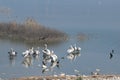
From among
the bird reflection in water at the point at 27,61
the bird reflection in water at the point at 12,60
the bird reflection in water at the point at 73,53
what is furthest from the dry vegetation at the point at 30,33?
the bird reflection in water at the point at 12,60

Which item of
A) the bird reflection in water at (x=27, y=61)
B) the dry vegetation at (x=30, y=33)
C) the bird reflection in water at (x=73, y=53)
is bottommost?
the bird reflection in water at (x=27, y=61)

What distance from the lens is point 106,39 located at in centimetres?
3966

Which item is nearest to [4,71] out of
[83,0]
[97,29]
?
[97,29]

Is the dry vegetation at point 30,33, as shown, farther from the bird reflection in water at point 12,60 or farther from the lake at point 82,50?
the bird reflection in water at point 12,60

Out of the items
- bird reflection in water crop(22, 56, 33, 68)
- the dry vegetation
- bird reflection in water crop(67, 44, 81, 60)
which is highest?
the dry vegetation

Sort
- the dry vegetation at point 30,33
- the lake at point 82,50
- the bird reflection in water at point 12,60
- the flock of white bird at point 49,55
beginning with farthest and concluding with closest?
the dry vegetation at point 30,33 → the bird reflection in water at point 12,60 → the flock of white bird at point 49,55 → the lake at point 82,50

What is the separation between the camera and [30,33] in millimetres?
39594

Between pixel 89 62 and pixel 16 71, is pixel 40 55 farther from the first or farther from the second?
pixel 16 71

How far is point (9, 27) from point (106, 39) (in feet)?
24.3

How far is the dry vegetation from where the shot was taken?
38.6m

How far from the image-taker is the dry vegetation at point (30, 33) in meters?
38.6

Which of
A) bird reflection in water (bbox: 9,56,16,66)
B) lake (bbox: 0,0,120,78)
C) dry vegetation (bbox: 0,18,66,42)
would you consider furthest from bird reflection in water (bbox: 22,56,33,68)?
dry vegetation (bbox: 0,18,66,42)

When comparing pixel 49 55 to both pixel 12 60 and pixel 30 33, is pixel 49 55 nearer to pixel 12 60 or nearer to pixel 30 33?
pixel 12 60

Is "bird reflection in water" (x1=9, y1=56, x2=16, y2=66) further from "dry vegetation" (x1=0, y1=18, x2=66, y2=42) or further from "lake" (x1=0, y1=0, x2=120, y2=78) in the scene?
"dry vegetation" (x1=0, y1=18, x2=66, y2=42)
